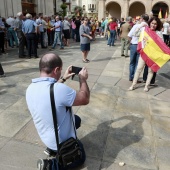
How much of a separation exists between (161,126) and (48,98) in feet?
8.66

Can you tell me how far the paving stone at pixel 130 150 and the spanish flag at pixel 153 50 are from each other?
2.28 m

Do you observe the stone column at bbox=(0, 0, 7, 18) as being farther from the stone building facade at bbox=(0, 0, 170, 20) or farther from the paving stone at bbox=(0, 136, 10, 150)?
the paving stone at bbox=(0, 136, 10, 150)

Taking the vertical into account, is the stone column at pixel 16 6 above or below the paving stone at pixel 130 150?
above

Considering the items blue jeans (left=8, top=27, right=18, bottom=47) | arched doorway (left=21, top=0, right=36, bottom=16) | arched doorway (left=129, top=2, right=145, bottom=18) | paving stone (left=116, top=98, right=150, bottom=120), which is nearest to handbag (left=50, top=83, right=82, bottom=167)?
paving stone (left=116, top=98, right=150, bottom=120)

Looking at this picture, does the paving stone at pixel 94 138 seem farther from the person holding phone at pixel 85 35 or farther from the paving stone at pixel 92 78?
the person holding phone at pixel 85 35

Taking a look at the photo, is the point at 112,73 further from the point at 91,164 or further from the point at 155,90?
the point at 91,164

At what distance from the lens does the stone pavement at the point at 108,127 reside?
3.01 metres

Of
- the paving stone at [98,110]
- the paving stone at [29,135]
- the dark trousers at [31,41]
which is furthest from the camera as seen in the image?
the dark trousers at [31,41]

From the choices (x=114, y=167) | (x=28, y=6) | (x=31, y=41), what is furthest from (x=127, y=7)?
(x=114, y=167)

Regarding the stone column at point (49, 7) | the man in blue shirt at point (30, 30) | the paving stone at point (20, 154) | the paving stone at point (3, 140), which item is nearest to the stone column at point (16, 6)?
→ the stone column at point (49, 7)

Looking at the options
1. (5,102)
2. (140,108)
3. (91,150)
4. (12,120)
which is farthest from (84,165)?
(5,102)

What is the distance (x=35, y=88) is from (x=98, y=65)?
6.28m

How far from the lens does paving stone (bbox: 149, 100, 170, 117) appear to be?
455 cm

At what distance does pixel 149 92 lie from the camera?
18.6 feet
